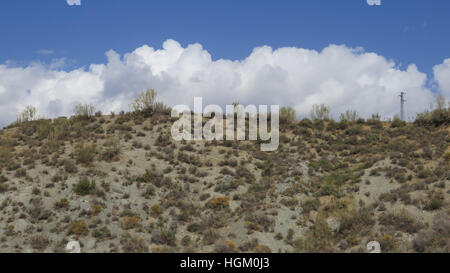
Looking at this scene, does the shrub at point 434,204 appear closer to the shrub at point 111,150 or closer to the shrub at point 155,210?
the shrub at point 155,210

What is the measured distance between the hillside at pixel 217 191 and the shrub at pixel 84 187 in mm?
58

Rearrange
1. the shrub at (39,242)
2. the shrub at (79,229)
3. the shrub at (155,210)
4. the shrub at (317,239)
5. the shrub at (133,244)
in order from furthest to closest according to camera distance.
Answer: the shrub at (155,210) < the shrub at (79,229) < the shrub at (317,239) < the shrub at (133,244) < the shrub at (39,242)

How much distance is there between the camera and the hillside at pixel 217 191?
1580 cm

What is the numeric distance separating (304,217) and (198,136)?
13203 millimetres

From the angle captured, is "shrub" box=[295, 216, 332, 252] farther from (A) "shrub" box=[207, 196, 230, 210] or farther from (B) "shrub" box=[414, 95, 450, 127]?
(B) "shrub" box=[414, 95, 450, 127]

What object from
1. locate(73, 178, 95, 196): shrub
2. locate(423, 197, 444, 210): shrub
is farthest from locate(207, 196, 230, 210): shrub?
locate(423, 197, 444, 210): shrub

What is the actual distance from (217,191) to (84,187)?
790 cm

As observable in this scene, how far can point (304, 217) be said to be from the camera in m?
18.3

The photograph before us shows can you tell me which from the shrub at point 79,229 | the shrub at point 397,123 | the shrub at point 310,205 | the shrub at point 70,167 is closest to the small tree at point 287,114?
the shrub at point 397,123

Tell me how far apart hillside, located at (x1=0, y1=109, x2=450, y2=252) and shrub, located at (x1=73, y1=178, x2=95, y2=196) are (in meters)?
0.06

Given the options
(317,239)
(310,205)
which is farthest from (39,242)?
(310,205)

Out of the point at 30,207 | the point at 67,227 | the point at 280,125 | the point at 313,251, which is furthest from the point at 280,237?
the point at 280,125

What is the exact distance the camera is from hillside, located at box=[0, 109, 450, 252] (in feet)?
51.9

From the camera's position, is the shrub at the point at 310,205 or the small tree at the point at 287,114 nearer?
the shrub at the point at 310,205
